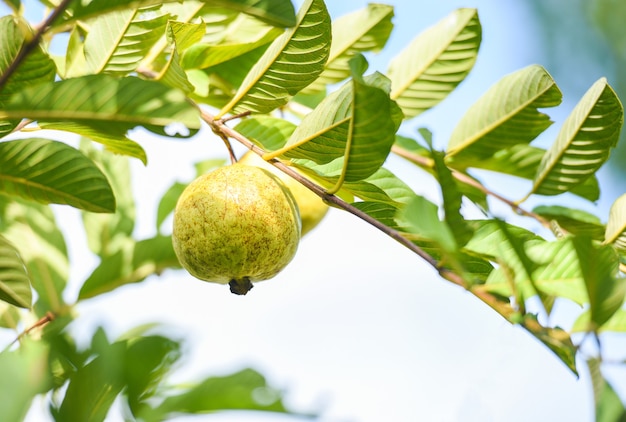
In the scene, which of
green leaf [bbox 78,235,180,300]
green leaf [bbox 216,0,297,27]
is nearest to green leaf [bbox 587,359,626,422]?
green leaf [bbox 216,0,297,27]

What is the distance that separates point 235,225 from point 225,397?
2.11 feet

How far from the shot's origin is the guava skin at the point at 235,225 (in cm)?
111

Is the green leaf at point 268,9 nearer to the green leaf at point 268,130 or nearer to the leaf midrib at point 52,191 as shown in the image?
the leaf midrib at point 52,191

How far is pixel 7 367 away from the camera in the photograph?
0.43 m

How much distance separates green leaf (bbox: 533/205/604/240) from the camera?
4.41ft

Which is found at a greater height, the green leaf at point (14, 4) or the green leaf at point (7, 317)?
the green leaf at point (14, 4)

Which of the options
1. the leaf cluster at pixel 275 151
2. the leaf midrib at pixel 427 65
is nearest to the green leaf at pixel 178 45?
the leaf cluster at pixel 275 151

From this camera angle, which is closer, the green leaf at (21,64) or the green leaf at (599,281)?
the green leaf at (599,281)

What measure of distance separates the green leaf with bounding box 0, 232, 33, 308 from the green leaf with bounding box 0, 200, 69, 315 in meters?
0.54

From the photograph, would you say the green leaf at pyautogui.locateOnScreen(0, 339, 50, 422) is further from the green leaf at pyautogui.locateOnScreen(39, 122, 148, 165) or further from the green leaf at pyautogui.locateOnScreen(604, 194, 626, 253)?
the green leaf at pyautogui.locateOnScreen(604, 194, 626, 253)

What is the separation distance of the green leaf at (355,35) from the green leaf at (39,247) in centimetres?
66

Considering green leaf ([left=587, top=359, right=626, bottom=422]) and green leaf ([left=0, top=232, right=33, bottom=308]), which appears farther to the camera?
green leaf ([left=0, top=232, right=33, bottom=308])

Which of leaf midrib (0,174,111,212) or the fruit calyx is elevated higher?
leaf midrib (0,174,111,212)

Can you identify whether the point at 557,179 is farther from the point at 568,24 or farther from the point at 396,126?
the point at 568,24
